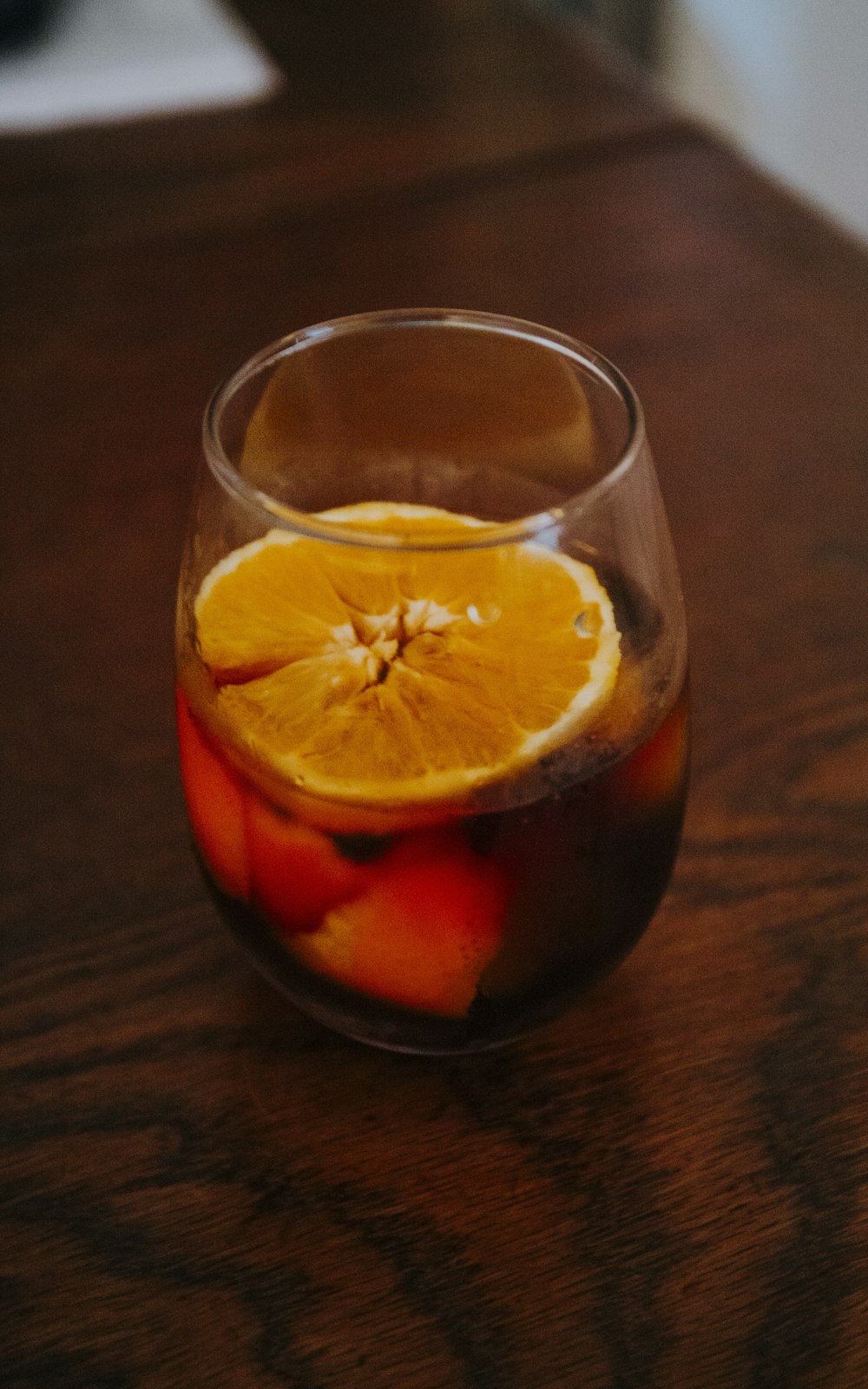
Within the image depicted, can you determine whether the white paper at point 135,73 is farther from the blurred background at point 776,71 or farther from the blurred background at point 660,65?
the blurred background at point 776,71

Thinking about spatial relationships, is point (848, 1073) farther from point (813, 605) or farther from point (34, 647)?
point (34, 647)

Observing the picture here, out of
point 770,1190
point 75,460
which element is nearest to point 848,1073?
point 770,1190

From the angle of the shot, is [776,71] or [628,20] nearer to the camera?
[776,71]

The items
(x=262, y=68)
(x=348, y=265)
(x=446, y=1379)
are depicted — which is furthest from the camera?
(x=262, y=68)

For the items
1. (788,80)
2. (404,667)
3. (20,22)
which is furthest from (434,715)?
(788,80)

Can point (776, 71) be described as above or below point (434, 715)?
below

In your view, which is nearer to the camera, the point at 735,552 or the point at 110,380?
the point at 735,552

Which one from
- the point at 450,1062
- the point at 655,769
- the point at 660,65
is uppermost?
the point at 655,769

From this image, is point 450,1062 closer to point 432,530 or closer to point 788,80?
point 432,530
